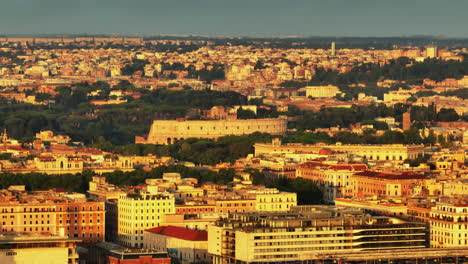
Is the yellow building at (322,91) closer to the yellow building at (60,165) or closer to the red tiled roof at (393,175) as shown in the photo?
the yellow building at (60,165)

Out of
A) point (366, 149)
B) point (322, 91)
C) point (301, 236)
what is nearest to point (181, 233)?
point (301, 236)

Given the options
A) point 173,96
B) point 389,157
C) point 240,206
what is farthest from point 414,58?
point 240,206

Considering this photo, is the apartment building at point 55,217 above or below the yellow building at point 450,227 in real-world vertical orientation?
below

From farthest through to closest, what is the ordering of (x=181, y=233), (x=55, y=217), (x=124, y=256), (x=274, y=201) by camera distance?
1. (x=274, y=201)
2. (x=55, y=217)
3. (x=181, y=233)
4. (x=124, y=256)

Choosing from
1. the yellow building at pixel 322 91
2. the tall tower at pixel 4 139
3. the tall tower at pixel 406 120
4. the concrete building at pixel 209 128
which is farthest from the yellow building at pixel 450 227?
the yellow building at pixel 322 91

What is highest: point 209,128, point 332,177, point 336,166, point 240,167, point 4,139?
point 336,166

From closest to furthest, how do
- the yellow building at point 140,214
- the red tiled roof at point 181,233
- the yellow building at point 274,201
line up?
the red tiled roof at point 181,233 < the yellow building at point 140,214 < the yellow building at point 274,201

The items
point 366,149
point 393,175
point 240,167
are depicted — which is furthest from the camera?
point 366,149

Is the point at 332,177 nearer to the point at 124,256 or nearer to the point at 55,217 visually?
the point at 55,217
